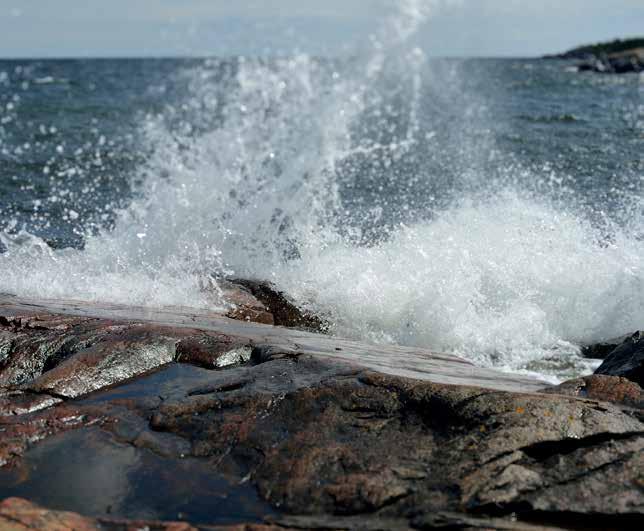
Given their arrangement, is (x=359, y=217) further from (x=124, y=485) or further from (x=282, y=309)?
(x=124, y=485)

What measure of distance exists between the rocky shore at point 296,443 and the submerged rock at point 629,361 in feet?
0.08

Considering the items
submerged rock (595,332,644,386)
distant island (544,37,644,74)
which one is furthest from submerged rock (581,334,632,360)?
distant island (544,37,644,74)

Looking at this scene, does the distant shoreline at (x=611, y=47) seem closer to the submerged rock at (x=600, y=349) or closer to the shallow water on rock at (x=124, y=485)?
the submerged rock at (x=600, y=349)

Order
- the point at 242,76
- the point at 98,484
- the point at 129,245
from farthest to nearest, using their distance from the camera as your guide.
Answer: the point at 242,76, the point at 129,245, the point at 98,484

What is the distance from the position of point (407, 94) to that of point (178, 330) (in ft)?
72.0

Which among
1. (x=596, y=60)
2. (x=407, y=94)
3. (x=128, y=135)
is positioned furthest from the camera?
(x=596, y=60)

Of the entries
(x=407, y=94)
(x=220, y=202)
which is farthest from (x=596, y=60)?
(x=220, y=202)

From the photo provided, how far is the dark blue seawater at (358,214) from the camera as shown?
6.73 m

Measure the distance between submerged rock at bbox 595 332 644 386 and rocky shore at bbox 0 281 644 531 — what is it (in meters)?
0.02

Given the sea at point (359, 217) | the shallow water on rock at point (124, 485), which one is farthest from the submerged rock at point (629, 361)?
the shallow water on rock at point (124, 485)

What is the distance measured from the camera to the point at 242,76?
28.4 meters

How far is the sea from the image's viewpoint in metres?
6.68

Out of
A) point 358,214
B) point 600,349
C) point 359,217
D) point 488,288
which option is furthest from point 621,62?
point 600,349

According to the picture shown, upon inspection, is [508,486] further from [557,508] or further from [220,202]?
[220,202]
